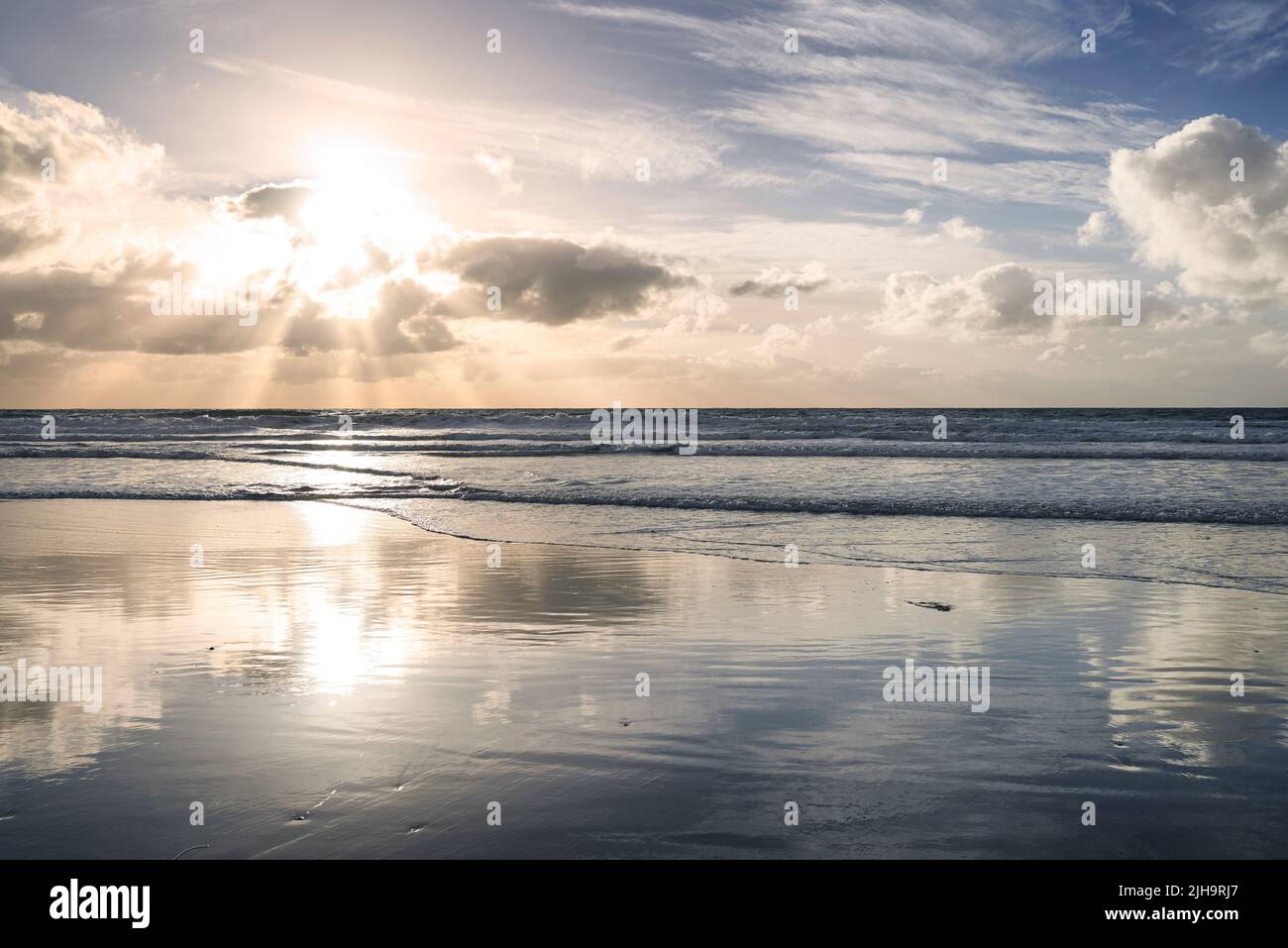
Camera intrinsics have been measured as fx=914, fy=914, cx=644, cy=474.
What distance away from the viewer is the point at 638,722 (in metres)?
5.91

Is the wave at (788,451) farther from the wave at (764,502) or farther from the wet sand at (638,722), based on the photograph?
the wet sand at (638,722)

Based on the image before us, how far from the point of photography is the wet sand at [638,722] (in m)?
4.31

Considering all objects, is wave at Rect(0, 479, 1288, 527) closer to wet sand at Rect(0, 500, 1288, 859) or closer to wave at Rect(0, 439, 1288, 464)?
wet sand at Rect(0, 500, 1288, 859)

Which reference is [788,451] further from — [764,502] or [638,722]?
[638,722]

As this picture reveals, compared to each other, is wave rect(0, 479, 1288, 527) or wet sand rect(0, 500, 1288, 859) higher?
wave rect(0, 479, 1288, 527)

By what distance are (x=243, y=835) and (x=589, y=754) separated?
6.18 ft

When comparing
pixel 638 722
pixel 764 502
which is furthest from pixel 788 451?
pixel 638 722

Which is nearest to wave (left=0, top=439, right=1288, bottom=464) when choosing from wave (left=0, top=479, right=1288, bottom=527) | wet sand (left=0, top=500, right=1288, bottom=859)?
wave (left=0, top=479, right=1288, bottom=527)

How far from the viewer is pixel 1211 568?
12.0 metres

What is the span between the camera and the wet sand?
431 cm

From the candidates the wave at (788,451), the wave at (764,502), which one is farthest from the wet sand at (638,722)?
the wave at (788,451)
